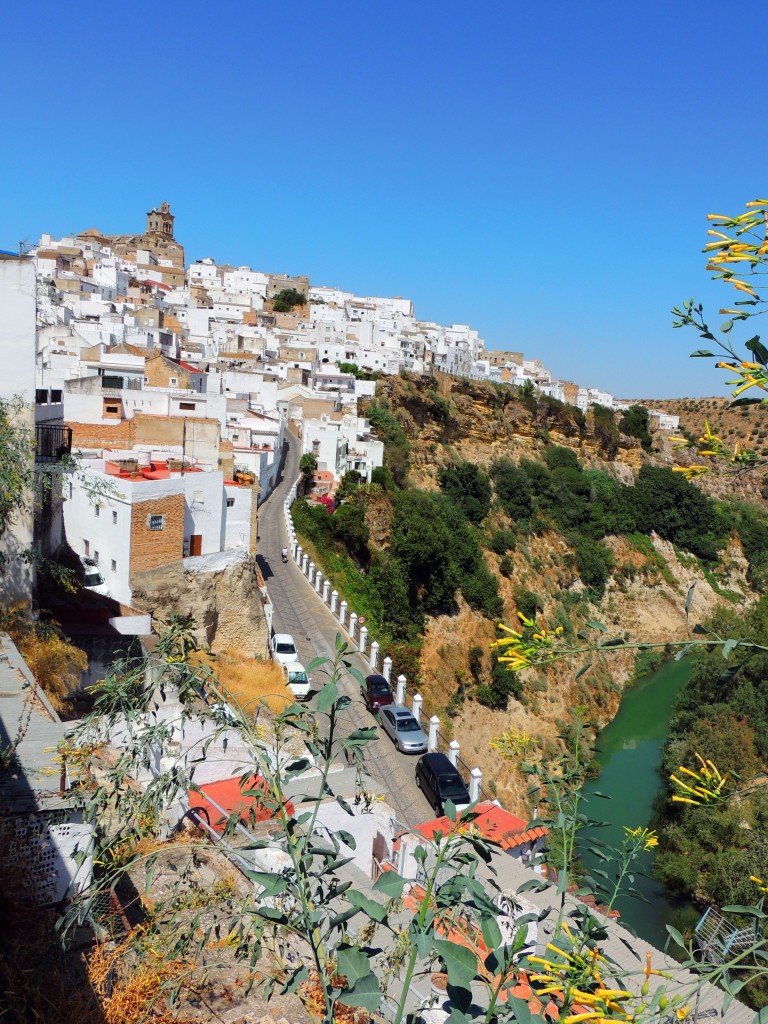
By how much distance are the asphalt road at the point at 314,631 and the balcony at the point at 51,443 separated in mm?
4880

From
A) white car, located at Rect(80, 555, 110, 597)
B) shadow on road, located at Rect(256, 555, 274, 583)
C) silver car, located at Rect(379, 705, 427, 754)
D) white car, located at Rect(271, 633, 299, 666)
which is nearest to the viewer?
white car, located at Rect(80, 555, 110, 597)

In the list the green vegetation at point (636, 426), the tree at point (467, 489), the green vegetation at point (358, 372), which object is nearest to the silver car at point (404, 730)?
the tree at point (467, 489)

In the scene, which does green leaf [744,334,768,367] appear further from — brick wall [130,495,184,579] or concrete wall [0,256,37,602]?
brick wall [130,495,184,579]

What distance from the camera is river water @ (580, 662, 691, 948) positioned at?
45.6ft

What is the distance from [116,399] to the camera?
1714 centimetres

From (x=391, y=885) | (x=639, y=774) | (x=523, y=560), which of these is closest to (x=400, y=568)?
(x=639, y=774)

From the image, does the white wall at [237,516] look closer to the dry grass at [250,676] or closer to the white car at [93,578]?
the dry grass at [250,676]

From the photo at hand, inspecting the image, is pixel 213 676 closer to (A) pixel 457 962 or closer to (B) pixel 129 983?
(A) pixel 457 962

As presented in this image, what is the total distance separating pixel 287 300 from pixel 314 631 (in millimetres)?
Answer: 49282

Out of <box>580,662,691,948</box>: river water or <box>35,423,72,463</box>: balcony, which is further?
<box>580,662,691,948</box>: river water

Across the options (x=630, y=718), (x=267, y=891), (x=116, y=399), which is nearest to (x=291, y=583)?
(x=116, y=399)

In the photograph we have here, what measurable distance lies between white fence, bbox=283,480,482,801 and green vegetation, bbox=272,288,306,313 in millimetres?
38901

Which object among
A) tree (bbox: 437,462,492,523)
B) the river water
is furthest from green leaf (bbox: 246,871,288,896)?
tree (bbox: 437,462,492,523)

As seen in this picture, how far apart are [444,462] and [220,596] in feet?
71.1
